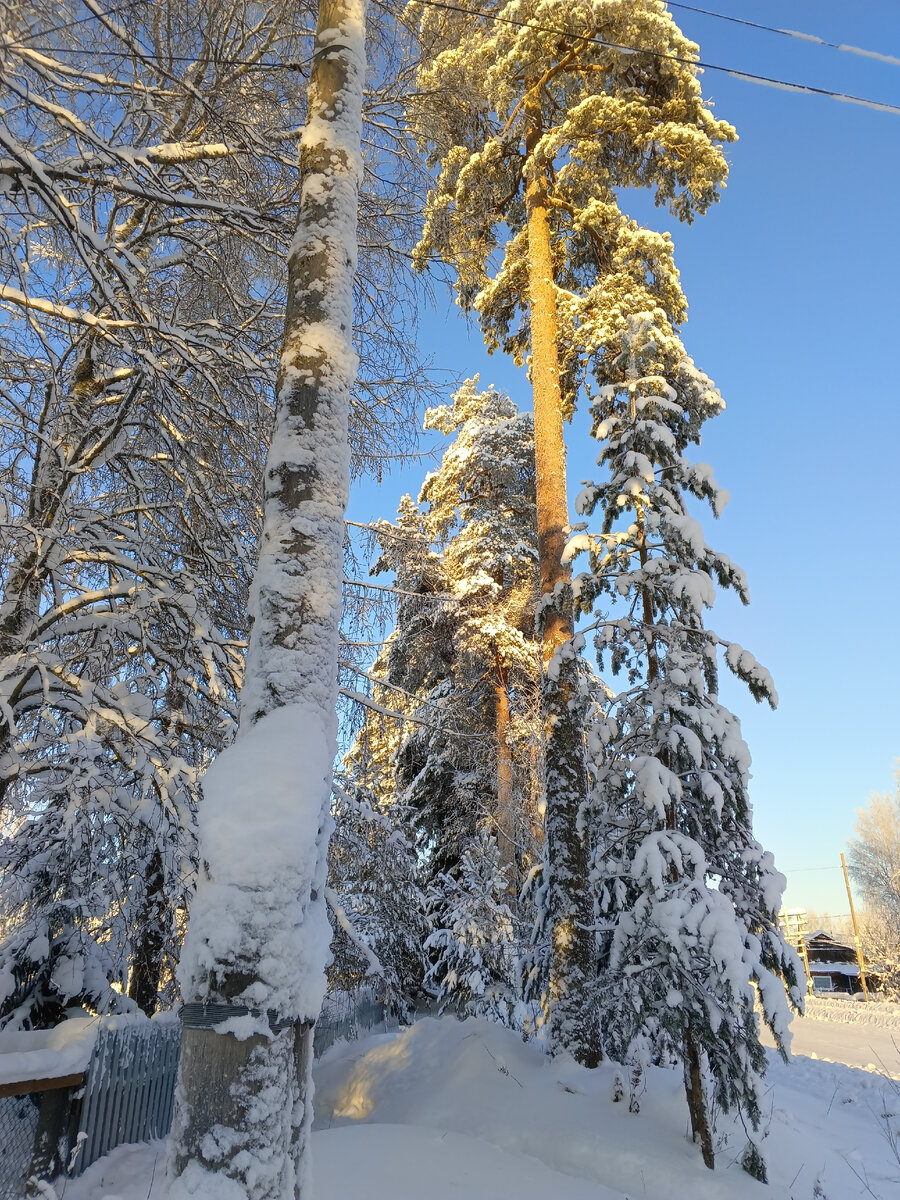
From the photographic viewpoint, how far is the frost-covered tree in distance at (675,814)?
15.7 feet

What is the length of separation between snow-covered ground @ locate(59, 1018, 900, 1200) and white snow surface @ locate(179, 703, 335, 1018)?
2136 mm

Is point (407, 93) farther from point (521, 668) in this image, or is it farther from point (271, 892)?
point (521, 668)

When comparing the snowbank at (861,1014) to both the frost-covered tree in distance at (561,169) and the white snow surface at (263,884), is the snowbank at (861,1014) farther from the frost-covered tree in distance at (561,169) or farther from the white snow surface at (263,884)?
the white snow surface at (263,884)

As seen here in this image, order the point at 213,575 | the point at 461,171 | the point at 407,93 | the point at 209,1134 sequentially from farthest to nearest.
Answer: the point at 461,171
the point at 213,575
the point at 407,93
the point at 209,1134

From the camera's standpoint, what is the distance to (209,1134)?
6.26 ft

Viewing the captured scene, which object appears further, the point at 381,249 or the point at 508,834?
the point at 508,834

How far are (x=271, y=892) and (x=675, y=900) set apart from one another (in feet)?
12.1

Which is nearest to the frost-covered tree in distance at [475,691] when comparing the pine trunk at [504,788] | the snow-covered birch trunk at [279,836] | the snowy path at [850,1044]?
the pine trunk at [504,788]

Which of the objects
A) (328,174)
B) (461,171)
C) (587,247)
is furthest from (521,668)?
(328,174)

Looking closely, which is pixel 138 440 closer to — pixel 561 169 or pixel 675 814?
pixel 675 814

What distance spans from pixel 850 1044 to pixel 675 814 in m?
14.2

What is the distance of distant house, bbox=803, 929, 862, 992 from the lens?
41562 mm

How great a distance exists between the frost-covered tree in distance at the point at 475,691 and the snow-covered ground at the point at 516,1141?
5950 mm

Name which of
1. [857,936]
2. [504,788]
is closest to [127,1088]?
[504,788]
